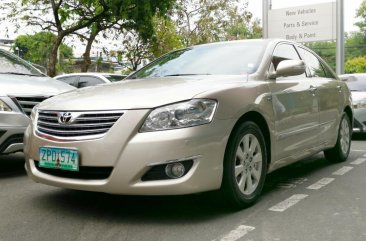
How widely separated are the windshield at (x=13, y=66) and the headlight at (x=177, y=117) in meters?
3.41

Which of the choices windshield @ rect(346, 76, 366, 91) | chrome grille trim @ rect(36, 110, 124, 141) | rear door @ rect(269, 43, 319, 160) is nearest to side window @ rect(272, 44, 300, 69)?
rear door @ rect(269, 43, 319, 160)

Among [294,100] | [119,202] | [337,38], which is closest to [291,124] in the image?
[294,100]

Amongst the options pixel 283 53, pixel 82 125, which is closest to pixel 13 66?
pixel 82 125

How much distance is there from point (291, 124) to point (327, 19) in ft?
48.3

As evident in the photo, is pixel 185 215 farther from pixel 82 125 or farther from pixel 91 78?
pixel 91 78

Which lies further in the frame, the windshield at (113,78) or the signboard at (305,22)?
the signboard at (305,22)

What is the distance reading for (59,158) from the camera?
375 cm

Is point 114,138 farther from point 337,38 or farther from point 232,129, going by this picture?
point 337,38

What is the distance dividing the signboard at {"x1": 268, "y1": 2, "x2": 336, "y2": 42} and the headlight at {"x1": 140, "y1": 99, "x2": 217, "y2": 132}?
51.3 feet

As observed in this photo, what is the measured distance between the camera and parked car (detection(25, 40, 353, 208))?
3.55 metres

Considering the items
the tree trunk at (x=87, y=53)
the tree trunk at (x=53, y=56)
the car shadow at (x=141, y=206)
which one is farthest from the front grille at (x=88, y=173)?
the tree trunk at (x=87, y=53)

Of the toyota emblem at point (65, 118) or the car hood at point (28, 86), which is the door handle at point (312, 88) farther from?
the car hood at point (28, 86)

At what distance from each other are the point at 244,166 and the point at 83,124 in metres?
1.33

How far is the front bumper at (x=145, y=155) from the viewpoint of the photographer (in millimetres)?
3512
